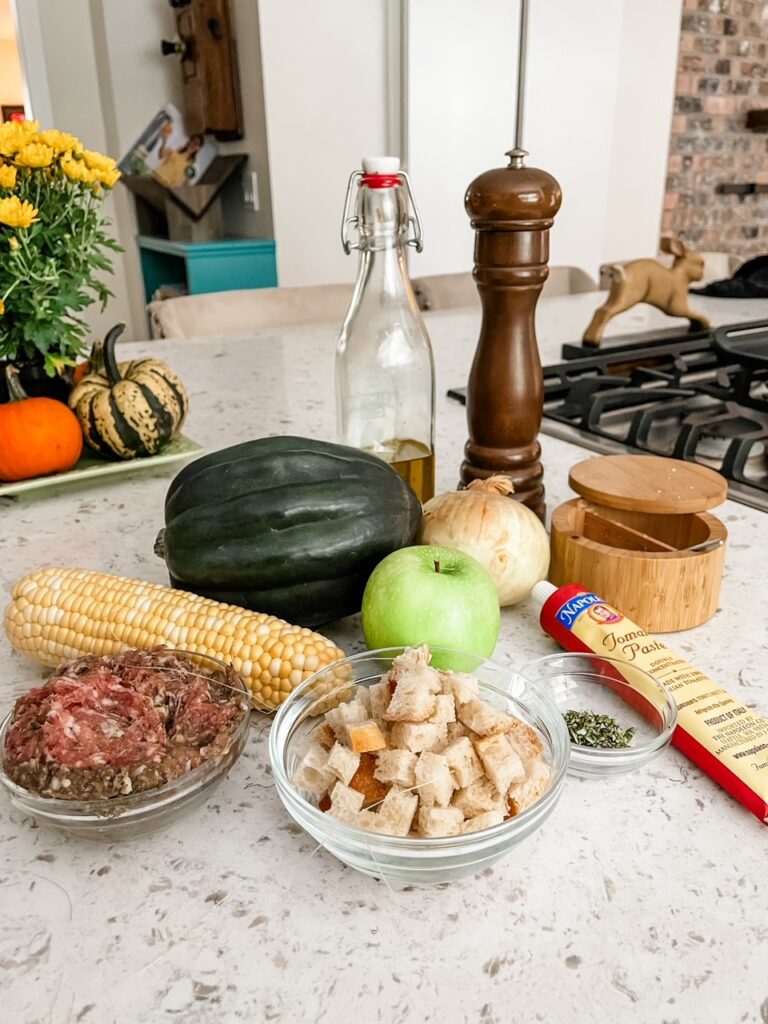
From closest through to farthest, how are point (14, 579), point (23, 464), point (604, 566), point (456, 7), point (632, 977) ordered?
point (632, 977)
point (604, 566)
point (14, 579)
point (23, 464)
point (456, 7)

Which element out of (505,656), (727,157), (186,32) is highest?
(186,32)

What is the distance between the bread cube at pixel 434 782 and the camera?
1.24 ft

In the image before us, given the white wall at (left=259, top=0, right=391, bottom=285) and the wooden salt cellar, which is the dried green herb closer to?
the wooden salt cellar

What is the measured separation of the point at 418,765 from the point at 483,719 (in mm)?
44

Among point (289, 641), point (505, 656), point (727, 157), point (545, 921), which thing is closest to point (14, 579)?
point (289, 641)

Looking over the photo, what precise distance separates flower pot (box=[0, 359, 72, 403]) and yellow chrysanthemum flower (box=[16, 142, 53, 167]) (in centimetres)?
21

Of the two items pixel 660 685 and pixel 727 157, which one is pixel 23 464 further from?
pixel 727 157

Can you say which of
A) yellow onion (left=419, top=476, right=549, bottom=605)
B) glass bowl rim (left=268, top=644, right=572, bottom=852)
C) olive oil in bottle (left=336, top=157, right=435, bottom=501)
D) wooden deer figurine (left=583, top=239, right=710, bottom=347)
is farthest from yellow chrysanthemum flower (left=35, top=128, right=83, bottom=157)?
wooden deer figurine (left=583, top=239, right=710, bottom=347)

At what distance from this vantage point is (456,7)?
9.31ft

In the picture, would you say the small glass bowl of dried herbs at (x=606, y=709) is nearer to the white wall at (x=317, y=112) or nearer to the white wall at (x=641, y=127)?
the white wall at (x=317, y=112)

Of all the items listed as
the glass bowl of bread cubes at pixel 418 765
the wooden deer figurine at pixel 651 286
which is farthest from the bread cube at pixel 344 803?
the wooden deer figurine at pixel 651 286

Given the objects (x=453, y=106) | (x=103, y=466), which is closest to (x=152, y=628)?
(x=103, y=466)

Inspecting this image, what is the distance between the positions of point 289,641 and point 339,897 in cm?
16

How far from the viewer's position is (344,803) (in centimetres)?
38
